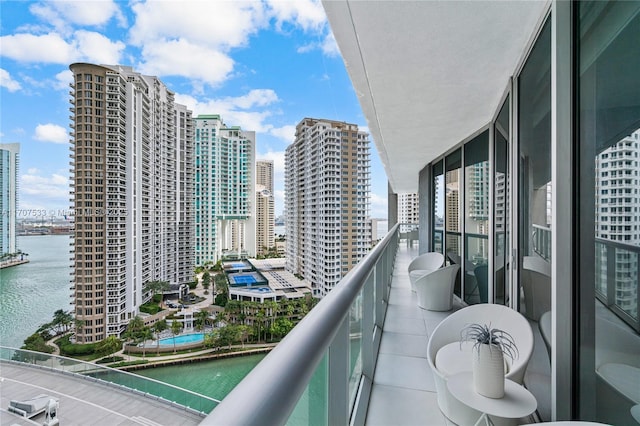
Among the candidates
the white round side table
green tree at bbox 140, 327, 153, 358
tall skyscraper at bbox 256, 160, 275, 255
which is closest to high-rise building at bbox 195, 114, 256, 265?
tall skyscraper at bbox 256, 160, 275, 255

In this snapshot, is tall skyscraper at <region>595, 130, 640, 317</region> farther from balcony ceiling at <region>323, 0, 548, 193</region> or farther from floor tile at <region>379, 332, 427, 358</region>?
floor tile at <region>379, 332, 427, 358</region>

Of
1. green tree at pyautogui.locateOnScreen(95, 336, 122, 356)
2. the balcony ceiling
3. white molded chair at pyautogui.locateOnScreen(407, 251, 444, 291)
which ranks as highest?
the balcony ceiling

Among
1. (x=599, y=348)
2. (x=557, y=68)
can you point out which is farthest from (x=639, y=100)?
(x=599, y=348)

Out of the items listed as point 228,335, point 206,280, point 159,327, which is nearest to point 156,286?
point 206,280

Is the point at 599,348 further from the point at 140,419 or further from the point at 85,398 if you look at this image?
the point at 85,398

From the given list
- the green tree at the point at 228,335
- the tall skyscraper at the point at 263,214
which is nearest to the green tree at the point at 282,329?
the green tree at the point at 228,335

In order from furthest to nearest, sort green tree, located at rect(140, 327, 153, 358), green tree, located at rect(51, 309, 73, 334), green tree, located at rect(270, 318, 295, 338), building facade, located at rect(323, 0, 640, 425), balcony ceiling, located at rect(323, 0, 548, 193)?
green tree, located at rect(51, 309, 73, 334)
green tree, located at rect(140, 327, 153, 358)
balcony ceiling, located at rect(323, 0, 548, 193)
building facade, located at rect(323, 0, 640, 425)
green tree, located at rect(270, 318, 295, 338)

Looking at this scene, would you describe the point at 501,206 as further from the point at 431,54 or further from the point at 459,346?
the point at 431,54
